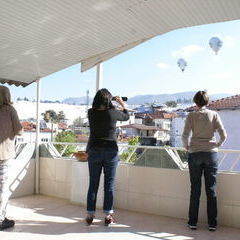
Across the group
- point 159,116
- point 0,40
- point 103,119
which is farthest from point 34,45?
point 159,116

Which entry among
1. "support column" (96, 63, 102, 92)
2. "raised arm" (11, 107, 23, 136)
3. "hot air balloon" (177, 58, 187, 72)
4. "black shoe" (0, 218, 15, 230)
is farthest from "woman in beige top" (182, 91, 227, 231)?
"hot air balloon" (177, 58, 187, 72)

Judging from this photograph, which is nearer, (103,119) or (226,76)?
(103,119)

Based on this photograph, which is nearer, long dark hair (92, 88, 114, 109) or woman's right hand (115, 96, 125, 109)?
long dark hair (92, 88, 114, 109)

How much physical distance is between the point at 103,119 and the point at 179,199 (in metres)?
1.30

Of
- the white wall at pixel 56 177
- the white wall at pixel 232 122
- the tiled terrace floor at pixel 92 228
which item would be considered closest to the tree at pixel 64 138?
the white wall at pixel 56 177

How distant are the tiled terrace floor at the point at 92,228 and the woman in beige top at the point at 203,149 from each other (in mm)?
195

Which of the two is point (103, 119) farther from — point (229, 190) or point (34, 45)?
point (229, 190)

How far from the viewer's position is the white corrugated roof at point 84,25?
2.97 metres

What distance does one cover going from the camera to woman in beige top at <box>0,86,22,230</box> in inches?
125

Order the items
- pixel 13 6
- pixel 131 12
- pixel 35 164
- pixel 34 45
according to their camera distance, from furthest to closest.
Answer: pixel 35 164
pixel 34 45
pixel 131 12
pixel 13 6

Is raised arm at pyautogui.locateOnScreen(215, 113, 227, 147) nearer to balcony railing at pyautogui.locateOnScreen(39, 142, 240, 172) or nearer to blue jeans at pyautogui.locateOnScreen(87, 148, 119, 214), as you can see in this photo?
balcony railing at pyautogui.locateOnScreen(39, 142, 240, 172)

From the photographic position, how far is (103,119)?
3350 mm

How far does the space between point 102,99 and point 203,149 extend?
107 cm

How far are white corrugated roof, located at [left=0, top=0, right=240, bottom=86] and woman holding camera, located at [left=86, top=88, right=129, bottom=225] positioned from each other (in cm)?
72
